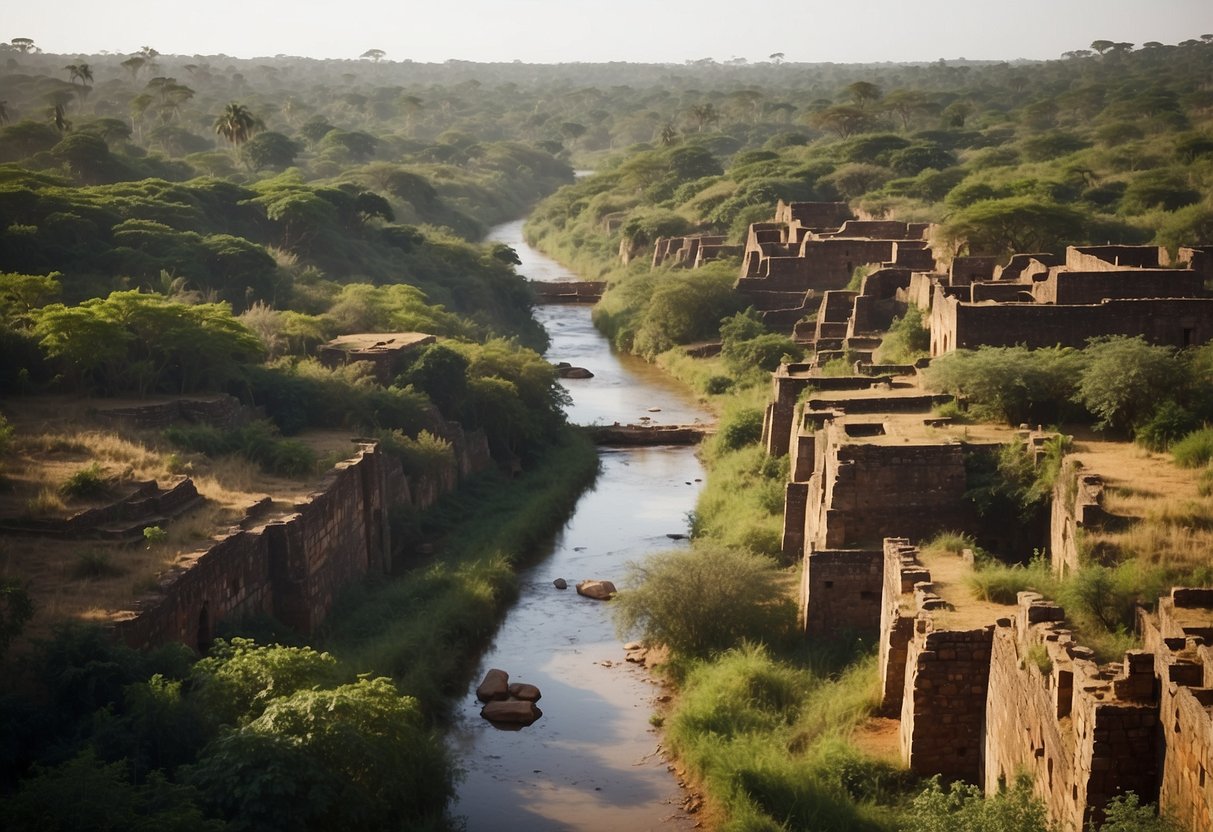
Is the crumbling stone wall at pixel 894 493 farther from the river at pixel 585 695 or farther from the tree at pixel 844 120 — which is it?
the tree at pixel 844 120

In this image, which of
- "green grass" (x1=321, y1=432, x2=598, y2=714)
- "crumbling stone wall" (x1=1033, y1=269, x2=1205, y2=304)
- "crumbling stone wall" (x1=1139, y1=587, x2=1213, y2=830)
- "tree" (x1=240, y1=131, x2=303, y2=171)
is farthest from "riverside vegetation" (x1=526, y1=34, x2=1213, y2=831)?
"tree" (x1=240, y1=131, x2=303, y2=171)

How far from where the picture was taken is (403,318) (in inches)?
1474

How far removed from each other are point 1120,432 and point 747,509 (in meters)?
7.04

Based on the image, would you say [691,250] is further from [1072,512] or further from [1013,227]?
[1072,512]

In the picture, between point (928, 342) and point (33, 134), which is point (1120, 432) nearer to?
point (928, 342)

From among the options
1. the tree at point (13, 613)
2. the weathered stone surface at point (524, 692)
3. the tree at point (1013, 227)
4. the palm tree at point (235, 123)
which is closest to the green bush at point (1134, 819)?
the tree at point (13, 613)

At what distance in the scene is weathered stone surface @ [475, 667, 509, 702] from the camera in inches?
833

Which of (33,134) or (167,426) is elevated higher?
(33,134)

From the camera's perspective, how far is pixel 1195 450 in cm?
1989

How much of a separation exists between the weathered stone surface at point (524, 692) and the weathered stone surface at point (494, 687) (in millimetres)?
80

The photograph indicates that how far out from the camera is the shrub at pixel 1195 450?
19.8 meters

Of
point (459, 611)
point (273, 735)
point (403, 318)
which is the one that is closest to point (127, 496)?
point (459, 611)

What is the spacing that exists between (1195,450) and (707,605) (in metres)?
6.43

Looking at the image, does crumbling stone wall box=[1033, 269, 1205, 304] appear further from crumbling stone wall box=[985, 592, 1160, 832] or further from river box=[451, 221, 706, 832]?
crumbling stone wall box=[985, 592, 1160, 832]
